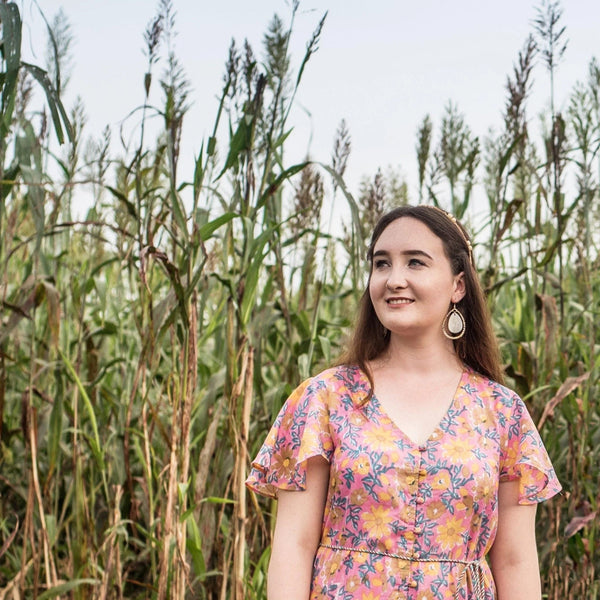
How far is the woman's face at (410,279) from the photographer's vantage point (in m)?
1.56

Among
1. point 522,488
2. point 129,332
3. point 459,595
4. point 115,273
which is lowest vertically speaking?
point 459,595

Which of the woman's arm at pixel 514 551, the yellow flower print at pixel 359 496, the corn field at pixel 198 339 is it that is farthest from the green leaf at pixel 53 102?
the woman's arm at pixel 514 551

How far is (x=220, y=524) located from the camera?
2277 mm

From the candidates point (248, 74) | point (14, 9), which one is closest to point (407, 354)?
point (248, 74)

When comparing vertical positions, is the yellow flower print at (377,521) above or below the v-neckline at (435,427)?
below

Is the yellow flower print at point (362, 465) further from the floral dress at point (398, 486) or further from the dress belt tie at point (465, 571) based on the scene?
the dress belt tie at point (465, 571)

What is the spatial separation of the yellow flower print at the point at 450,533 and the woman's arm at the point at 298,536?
0.68 feet

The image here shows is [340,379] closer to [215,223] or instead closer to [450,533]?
[450,533]

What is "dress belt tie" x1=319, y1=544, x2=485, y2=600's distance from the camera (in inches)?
59.0

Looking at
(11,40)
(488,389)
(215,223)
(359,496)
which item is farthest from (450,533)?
(11,40)

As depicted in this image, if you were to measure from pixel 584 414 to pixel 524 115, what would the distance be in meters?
0.82

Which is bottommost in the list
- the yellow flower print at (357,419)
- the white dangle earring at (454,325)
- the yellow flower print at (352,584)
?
the yellow flower print at (352,584)

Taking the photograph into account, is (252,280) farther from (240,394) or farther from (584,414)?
(584,414)

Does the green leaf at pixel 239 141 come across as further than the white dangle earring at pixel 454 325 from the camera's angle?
Yes
